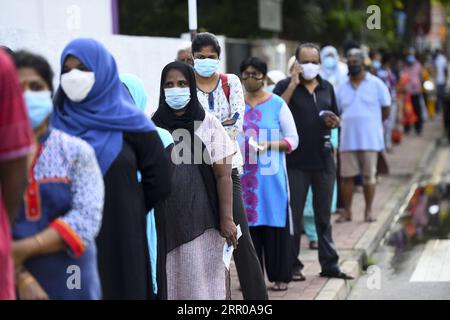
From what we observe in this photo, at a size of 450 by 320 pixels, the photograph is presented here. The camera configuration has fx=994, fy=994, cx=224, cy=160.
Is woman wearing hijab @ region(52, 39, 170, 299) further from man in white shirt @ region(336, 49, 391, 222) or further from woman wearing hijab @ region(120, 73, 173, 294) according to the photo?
man in white shirt @ region(336, 49, 391, 222)

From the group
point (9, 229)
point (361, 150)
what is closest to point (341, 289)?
point (361, 150)

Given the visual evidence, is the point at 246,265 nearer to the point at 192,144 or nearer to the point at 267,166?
the point at 192,144

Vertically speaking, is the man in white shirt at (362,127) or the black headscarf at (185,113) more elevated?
the black headscarf at (185,113)

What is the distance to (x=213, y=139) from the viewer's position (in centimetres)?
562

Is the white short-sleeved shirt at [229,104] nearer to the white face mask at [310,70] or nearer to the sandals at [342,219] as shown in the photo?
the white face mask at [310,70]

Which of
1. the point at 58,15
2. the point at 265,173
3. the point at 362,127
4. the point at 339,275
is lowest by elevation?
the point at 339,275

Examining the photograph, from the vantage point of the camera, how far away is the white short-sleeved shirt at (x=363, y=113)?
429 inches

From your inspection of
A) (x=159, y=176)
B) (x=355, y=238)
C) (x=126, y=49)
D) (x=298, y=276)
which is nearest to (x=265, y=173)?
(x=298, y=276)

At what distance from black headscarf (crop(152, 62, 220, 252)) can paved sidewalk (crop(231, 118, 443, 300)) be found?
2.00m

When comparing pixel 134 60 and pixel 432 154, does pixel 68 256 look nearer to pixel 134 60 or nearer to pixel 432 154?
pixel 134 60

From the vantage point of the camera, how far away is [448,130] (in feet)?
72.2

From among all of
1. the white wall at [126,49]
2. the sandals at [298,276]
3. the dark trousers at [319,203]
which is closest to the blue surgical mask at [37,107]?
the white wall at [126,49]

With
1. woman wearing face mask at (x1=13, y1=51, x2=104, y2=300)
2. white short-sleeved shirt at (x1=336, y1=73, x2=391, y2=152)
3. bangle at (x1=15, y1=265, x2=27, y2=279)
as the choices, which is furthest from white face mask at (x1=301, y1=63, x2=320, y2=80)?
bangle at (x1=15, y1=265, x2=27, y2=279)

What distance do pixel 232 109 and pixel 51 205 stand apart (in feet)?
9.68
